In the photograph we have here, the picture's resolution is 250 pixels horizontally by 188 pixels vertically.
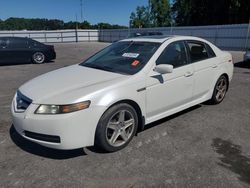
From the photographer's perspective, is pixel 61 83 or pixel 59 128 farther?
pixel 61 83

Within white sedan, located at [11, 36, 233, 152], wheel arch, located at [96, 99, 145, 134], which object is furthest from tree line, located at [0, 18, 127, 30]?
wheel arch, located at [96, 99, 145, 134]

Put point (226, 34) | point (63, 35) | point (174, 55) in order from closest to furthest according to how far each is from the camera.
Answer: point (174, 55) → point (226, 34) → point (63, 35)

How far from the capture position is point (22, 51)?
13.4 meters

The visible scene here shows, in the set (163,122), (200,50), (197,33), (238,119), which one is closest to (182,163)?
(163,122)

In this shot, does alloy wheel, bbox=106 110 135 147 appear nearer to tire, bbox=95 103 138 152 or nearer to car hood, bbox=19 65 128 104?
tire, bbox=95 103 138 152

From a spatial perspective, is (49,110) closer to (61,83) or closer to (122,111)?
(61,83)

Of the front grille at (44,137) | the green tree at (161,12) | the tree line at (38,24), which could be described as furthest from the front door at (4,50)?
the tree line at (38,24)

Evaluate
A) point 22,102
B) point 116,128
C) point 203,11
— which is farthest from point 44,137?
point 203,11

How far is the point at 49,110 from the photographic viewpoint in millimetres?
3182

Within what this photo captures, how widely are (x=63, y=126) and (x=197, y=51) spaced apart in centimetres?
307

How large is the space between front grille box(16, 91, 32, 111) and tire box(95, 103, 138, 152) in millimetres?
974

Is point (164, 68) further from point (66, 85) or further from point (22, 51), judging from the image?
point (22, 51)

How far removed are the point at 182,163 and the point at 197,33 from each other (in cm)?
2466

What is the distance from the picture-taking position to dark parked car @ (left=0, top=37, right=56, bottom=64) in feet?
42.6
